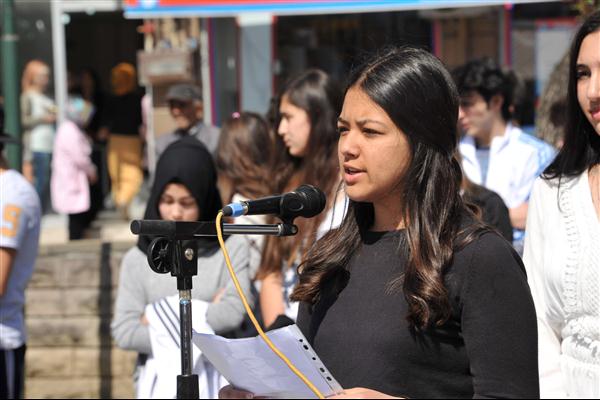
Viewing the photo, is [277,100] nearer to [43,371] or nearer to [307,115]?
[307,115]

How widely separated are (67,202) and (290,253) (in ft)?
16.7

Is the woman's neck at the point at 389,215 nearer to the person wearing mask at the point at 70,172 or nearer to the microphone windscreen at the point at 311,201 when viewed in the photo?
the microphone windscreen at the point at 311,201

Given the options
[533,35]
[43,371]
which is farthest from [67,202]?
[533,35]

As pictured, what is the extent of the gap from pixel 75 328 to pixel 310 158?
304cm

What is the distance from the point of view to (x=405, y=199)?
255 centimetres

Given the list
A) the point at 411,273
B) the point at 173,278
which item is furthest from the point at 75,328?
the point at 411,273

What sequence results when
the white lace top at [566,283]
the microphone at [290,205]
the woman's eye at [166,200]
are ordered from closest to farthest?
the microphone at [290,205] → the white lace top at [566,283] → the woman's eye at [166,200]

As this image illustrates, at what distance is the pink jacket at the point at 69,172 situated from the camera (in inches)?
362

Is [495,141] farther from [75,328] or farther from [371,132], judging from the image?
[75,328]

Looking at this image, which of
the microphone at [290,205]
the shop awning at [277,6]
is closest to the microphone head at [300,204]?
the microphone at [290,205]

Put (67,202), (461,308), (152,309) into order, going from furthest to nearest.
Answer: (67,202), (152,309), (461,308)

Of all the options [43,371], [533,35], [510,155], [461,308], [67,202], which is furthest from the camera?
[533,35]

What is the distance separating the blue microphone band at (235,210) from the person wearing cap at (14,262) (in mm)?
2278

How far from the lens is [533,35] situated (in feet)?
32.2
